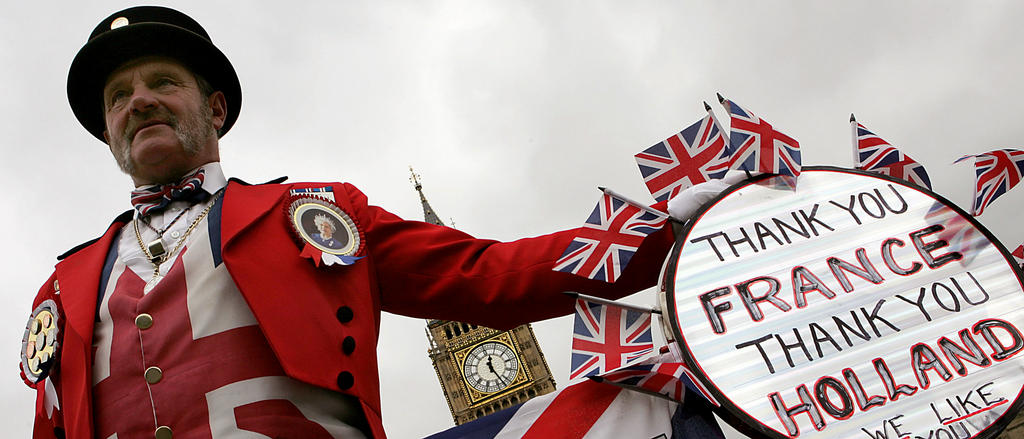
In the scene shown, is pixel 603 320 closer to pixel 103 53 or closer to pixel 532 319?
pixel 532 319

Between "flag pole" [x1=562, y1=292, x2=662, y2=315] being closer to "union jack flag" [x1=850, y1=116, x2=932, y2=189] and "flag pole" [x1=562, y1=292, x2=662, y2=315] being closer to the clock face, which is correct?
"union jack flag" [x1=850, y1=116, x2=932, y2=189]

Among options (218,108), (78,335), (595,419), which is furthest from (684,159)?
(78,335)

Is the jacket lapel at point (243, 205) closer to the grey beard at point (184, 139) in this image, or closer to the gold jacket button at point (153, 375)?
the grey beard at point (184, 139)

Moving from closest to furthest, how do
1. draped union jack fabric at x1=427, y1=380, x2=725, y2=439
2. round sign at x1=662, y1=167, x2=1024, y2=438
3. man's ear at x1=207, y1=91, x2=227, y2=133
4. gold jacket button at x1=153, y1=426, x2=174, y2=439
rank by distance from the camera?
round sign at x1=662, y1=167, x2=1024, y2=438 → gold jacket button at x1=153, y1=426, x2=174, y2=439 → draped union jack fabric at x1=427, y1=380, x2=725, y2=439 → man's ear at x1=207, y1=91, x2=227, y2=133

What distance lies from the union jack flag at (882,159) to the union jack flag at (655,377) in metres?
0.85

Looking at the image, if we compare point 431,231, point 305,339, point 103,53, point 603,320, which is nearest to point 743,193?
point 603,320

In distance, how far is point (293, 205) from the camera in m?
2.53

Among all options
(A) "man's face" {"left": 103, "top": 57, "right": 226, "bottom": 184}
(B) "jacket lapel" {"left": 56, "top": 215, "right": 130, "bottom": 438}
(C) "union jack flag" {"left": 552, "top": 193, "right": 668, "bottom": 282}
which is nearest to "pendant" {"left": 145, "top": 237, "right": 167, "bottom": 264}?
(B) "jacket lapel" {"left": 56, "top": 215, "right": 130, "bottom": 438}

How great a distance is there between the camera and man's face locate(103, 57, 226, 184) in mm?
2584

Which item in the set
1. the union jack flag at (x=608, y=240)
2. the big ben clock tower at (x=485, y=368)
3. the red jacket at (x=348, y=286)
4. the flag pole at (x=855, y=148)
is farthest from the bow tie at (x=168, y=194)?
the big ben clock tower at (x=485, y=368)

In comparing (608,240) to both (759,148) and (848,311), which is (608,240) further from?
(848,311)

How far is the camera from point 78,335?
7.53 ft

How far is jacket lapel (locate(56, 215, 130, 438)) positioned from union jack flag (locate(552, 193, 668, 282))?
135cm

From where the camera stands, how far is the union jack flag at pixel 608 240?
226 centimetres
